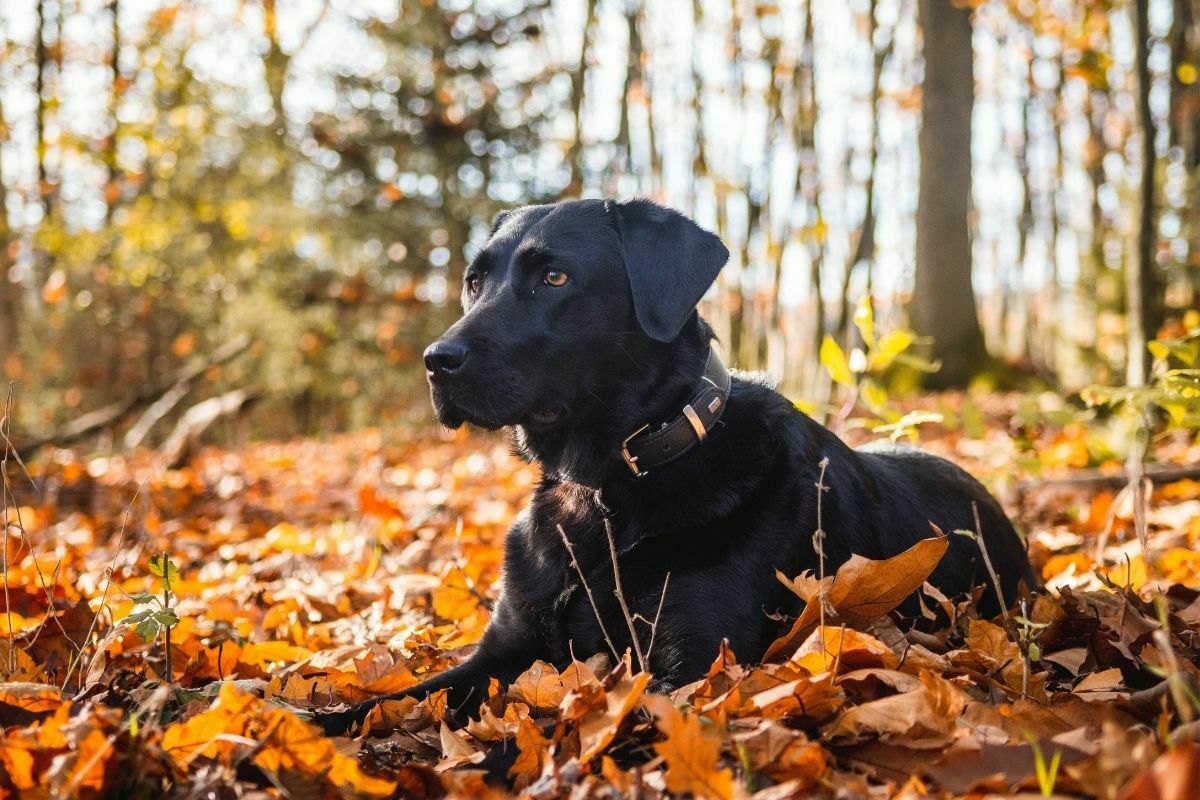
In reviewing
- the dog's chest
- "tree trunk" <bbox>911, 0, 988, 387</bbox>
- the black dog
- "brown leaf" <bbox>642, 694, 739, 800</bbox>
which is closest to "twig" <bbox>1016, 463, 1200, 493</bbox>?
the black dog

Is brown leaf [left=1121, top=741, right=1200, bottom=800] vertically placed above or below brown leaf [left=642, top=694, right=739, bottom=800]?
above

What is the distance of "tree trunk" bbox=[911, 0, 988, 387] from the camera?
11336 mm

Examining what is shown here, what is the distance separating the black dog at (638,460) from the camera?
2451 millimetres

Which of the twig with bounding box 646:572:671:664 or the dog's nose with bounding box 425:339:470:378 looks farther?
the dog's nose with bounding box 425:339:470:378

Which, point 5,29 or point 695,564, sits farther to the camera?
point 5,29

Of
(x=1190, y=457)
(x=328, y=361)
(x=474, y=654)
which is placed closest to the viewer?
(x=474, y=654)

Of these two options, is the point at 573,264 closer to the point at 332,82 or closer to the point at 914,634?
the point at 914,634

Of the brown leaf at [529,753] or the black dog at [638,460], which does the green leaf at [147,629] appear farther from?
the brown leaf at [529,753]

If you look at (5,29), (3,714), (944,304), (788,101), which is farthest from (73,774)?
(788,101)

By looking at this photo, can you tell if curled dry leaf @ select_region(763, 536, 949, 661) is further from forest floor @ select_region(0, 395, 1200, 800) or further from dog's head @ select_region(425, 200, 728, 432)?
dog's head @ select_region(425, 200, 728, 432)

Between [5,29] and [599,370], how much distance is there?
1792cm

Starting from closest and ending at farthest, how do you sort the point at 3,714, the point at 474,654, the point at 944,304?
the point at 3,714
the point at 474,654
the point at 944,304

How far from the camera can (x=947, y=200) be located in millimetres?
11438

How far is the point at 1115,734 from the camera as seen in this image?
121cm
